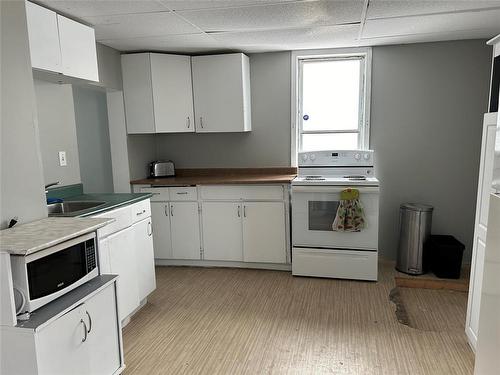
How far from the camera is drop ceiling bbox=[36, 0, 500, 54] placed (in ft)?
7.47

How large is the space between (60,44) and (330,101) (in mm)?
2556

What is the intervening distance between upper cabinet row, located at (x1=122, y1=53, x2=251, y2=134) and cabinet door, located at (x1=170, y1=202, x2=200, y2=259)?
2.62 ft

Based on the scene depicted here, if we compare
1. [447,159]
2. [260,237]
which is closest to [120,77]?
[260,237]

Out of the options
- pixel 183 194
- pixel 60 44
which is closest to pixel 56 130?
pixel 60 44

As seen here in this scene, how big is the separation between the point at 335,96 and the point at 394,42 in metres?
0.73

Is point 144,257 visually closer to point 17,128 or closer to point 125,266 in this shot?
point 125,266

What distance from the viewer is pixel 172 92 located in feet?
11.6

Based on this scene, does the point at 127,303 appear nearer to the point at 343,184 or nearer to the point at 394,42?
the point at 343,184

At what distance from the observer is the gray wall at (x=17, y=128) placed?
167cm

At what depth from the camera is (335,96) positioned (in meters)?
3.73

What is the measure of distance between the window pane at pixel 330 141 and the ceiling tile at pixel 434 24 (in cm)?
105

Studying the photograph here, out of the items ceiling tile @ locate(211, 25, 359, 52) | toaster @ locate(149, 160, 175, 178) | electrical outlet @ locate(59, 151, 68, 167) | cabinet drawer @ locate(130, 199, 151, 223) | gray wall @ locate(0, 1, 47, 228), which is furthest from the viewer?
toaster @ locate(149, 160, 175, 178)

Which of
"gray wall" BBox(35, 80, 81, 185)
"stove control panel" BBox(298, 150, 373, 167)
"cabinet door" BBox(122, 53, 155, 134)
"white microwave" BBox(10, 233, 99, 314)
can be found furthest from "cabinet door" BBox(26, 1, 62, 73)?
"stove control panel" BBox(298, 150, 373, 167)

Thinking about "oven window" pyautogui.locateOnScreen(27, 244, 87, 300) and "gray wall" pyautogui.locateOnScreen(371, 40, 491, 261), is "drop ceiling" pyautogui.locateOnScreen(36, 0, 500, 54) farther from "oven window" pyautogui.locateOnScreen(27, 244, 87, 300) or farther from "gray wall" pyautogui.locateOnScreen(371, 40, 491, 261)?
"oven window" pyautogui.locateOnScreen(27, 244, 87, 300)
